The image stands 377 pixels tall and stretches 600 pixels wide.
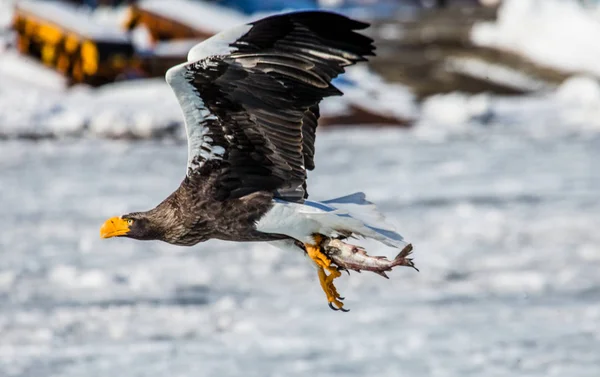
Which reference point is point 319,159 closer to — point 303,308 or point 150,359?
point 303,308

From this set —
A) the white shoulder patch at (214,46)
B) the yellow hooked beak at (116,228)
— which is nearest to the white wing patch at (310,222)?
the yellow hooked beak at (116,228)

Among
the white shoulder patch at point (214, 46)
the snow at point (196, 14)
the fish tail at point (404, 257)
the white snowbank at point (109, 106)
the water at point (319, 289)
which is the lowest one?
the fish tail at point (404, 257)

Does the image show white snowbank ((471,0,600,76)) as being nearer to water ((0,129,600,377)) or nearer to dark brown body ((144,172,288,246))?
water ((0,129,600,377))

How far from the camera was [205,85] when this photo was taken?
16.5 feet

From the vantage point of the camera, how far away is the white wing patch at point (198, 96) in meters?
4.91

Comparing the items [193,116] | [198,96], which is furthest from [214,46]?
[193,116]

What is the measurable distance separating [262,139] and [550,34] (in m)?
18.6

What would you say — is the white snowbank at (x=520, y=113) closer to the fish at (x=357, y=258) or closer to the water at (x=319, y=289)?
the water at (x=319, y=289)

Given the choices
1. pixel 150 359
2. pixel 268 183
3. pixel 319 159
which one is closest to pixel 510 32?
pixel 319 159

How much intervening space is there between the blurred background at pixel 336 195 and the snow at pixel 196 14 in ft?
0.21

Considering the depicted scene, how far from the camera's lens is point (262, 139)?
208 inches

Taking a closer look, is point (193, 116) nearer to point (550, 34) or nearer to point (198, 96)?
point (198, 96)

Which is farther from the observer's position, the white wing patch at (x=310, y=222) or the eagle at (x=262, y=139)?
the white wing patch at (x=310, y=222)

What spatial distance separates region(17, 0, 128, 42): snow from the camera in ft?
68.1
